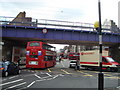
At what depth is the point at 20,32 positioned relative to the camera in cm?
2391

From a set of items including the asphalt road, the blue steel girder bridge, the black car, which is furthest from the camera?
the blue steel girder bridge

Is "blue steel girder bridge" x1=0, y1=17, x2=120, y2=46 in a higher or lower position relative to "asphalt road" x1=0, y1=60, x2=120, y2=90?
higher

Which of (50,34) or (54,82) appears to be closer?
(54,82)

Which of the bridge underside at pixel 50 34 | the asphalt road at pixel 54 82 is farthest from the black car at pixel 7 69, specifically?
the bridge underside at pixel 50 34

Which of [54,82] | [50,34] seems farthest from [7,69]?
[50,34]

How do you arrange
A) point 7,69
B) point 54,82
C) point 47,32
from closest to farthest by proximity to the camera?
point 54,82, point 7,69, point 47,32

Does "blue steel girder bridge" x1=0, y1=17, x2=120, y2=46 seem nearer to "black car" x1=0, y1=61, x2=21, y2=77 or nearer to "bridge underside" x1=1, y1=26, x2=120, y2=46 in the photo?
"bridge underside" x1=1, y1=26, x2=120, y2=46

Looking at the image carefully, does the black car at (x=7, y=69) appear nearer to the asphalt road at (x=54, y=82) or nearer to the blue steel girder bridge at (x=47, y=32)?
the asphalt road at (x=54, y=82)

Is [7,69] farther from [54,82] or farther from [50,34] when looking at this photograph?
[50,34]

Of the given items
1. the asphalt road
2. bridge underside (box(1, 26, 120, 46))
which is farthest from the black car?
bridge underside (box(1, 26, 120, 46))

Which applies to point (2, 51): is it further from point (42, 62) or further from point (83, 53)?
point (83, 53)

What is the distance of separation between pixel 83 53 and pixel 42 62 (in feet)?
27.8

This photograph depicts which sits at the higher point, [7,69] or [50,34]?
[50,34]

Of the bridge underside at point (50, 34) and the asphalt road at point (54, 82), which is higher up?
the bridge underside at point (50, 34)
